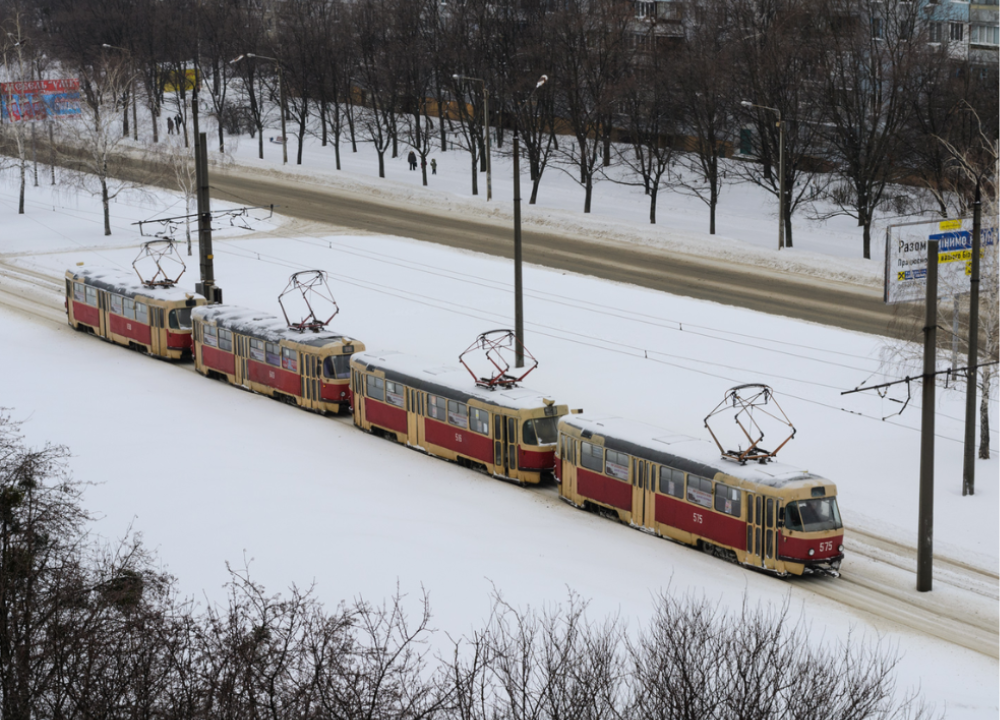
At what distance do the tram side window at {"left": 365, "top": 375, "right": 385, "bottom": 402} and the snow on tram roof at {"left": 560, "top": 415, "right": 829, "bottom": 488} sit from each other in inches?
260

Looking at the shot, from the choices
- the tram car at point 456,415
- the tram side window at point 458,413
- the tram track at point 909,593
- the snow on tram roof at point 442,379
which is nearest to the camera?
the tram track at point 909,593

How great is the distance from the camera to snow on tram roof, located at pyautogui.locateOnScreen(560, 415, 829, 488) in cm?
2550

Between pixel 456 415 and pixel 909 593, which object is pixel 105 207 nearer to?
pixel 456 415

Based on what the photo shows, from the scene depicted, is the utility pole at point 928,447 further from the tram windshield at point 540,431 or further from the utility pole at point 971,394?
the tram windshield at point 540,431

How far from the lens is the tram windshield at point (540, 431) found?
101 feet

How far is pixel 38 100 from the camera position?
6994 cm

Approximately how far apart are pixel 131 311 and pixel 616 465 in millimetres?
23550

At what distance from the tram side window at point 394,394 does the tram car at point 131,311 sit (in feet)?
40.9

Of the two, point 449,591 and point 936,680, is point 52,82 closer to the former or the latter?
point 449,591

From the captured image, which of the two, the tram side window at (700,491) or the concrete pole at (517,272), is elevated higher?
the concrete pole at (517,272)

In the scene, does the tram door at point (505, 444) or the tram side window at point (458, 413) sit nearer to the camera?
the tram door at point (505, 444)

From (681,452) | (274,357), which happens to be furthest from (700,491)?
(274,357)

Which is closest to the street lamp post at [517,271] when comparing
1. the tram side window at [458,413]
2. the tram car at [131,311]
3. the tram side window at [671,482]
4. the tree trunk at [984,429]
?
the tram side window at [458,413]

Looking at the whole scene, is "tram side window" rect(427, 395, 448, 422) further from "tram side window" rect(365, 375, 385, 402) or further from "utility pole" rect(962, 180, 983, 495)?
"utility pole" rect(962, 180, 983, 495)
